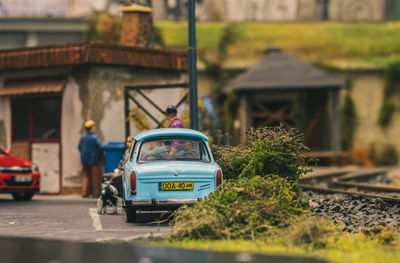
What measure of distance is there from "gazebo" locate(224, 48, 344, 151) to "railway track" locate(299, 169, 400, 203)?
17.0 feet

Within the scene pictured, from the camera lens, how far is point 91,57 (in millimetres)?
18859

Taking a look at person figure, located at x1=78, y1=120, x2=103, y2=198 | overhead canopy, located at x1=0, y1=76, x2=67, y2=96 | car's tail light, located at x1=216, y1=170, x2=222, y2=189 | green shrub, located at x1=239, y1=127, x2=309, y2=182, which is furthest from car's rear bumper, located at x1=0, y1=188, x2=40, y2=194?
car's tail light, located at x1=216, y1=170, x2=222, y2=189

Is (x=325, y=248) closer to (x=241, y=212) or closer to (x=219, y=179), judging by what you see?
(x=241, y=212)

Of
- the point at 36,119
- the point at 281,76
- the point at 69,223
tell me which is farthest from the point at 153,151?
the point at 281,76

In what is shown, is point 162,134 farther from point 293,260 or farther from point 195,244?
point 293,260

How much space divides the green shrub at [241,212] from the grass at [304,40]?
75.7ft

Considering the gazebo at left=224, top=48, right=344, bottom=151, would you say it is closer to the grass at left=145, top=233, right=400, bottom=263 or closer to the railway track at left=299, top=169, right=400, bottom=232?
the railway track at left=299, top=169, right=400, bottom=232

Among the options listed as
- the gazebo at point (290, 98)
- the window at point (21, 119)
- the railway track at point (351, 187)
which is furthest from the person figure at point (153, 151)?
the gazebo at point (290, 98)

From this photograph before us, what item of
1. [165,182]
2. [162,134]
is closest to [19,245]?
[165,182]

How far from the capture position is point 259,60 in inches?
1359

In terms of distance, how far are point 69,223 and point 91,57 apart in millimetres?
6608

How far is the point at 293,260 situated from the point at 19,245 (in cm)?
346

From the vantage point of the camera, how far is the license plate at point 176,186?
41.8 feet

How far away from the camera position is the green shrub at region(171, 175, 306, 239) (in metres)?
10.7
